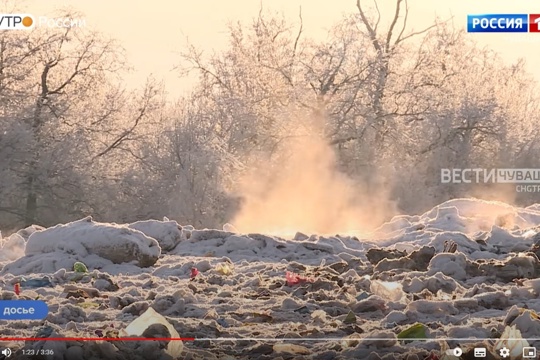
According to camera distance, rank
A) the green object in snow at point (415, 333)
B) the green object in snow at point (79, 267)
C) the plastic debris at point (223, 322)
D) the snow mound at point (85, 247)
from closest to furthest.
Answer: the green object in snow at point (415, 333)
the plastic debris at point (223, 322)
the green object in snow at point (79, 267)
the snow mound at point (85, 247)

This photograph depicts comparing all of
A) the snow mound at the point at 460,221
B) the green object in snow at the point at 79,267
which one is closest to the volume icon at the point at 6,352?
the green object in snow at the point at 79,267

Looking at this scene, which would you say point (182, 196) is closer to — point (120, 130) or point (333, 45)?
point (120, 130)

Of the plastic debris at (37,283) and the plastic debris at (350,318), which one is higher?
the plastic debris at (37,283)

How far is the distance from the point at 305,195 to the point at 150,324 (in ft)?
7.61

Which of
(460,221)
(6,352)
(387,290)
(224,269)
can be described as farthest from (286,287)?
(460,221)

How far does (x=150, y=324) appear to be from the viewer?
3926 millimetres

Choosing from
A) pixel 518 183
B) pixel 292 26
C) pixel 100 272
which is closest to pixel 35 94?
pixel 100 272

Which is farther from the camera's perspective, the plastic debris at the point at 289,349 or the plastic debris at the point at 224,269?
the plastic debris at the point at 224,269

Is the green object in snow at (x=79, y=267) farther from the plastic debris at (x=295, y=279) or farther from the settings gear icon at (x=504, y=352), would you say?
the settings gear icon at (x=504, y=352)

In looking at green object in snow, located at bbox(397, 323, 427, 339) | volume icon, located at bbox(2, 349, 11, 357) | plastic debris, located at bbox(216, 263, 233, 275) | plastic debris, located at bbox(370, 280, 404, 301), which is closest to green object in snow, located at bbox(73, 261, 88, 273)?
plastic debris, located at bbox(216, 263, 233, 275)

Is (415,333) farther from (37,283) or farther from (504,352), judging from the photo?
(37,283)

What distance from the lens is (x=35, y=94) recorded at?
221 inches

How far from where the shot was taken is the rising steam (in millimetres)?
5566

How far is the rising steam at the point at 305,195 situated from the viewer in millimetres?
5566
